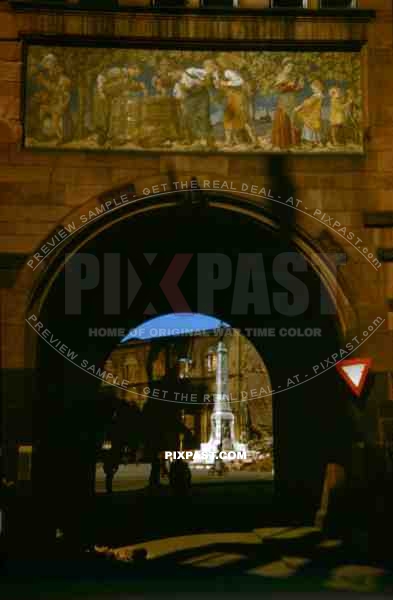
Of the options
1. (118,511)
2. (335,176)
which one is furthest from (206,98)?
Answer: (118,511)

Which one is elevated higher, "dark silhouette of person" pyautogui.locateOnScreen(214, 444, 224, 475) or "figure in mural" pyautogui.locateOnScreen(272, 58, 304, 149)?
"figure in mural" pyautogui.locateOnScreen(272, 58, 304, 149)

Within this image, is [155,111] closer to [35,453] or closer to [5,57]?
[5,57]

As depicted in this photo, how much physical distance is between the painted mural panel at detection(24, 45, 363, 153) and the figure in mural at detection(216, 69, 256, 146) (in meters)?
0.02

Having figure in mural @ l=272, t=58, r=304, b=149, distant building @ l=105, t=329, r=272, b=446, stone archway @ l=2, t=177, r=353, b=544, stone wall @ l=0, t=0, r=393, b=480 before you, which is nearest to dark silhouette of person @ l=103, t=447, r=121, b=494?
stone archway @ l=2, t=177, r=353, b=544

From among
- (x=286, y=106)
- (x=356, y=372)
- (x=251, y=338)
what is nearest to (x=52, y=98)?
(x=286, y=106)

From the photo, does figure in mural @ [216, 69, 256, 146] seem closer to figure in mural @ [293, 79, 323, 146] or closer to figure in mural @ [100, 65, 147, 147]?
figure in mural @ [293, 79, 323, 146]

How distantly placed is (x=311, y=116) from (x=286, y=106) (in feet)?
1.34

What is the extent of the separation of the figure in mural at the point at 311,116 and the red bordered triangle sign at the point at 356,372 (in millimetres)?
3352

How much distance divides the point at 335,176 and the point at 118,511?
12.4 meters

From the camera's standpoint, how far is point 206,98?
14438 mm

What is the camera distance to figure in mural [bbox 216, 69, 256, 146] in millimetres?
14344

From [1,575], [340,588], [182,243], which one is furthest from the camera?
[182,243]

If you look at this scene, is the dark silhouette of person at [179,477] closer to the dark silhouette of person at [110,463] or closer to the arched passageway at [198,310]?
the dark silhouette of person at [110,463]

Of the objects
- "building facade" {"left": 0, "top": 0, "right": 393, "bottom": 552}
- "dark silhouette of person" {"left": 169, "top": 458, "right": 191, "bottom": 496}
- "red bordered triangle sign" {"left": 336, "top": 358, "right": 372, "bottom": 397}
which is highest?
"building facade" {"left": 0, "top": 0, "right": 393, "bottom": 552}
